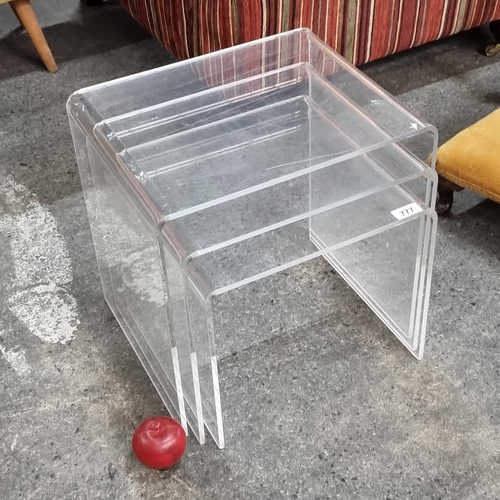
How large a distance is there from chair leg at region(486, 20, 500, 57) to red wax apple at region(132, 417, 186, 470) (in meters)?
1.61

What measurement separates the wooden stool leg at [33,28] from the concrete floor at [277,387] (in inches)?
21.5

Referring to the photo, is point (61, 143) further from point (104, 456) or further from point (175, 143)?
point (104, 456)

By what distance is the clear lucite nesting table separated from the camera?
1225 mm

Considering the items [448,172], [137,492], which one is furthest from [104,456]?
[448,172]

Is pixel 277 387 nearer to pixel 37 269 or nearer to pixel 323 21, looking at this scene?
pixel 37 269

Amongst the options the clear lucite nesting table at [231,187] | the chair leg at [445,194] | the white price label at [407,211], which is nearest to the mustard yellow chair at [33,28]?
the clear lucite nesting table at [231,187]

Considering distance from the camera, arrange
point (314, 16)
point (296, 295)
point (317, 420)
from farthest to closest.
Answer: point (314, 16) < point (296, 295) < point (317, 420)

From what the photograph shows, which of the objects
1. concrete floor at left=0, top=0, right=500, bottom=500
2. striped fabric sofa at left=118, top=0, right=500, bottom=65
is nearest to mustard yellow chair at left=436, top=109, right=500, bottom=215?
concrete floor at left=0, top=0, right=500, bottom=500

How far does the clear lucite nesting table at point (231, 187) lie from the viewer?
1225 millimetres

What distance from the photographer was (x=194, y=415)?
133 cm

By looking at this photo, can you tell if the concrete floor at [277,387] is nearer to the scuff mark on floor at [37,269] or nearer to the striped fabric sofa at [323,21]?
the scuff mark on floor at [37,269]

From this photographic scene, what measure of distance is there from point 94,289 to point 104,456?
1.40ft

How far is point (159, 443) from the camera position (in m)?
1.24

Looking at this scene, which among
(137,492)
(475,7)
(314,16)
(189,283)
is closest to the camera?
(189,283)
